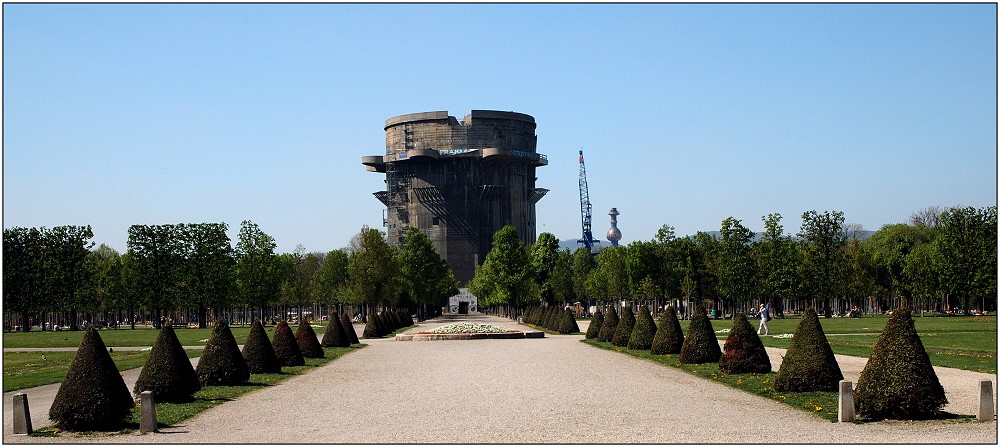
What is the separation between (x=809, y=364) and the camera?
2378 centimetres

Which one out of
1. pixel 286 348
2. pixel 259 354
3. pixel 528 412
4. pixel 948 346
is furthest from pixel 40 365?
pixel 948 346

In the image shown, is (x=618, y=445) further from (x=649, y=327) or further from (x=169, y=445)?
(x=649, y=327)

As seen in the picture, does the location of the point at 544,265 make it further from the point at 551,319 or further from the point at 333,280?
the point at 333,280

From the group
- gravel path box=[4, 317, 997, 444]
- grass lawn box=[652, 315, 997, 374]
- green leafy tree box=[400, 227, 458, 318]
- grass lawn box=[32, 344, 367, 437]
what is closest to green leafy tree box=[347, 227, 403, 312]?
green leafy tree box=[400, 227, 458, 318]

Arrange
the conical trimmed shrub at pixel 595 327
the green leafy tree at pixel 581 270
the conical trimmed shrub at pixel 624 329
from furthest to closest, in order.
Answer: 1. the green leafy tree at pixel 581 270
2. the conical trimmed shrub at pixel 595 327
3. the conical trimmed shrub at pixel 624 329

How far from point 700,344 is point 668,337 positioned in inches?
236

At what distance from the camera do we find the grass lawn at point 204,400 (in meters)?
20.0

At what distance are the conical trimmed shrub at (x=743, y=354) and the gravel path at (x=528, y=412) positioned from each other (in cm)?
132

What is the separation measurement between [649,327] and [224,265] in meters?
70.6

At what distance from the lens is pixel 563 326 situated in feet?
232

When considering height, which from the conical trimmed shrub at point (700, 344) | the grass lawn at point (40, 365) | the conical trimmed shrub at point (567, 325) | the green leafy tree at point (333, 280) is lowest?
the conical trimmed shrub at point (567, 325)

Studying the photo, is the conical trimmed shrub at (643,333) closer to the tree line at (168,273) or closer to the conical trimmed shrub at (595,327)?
the conical trimmed shrub at (595,327)

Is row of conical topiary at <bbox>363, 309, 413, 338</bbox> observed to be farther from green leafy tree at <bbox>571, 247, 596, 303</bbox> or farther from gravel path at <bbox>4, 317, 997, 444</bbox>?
green leafy tree at <bbox>571, 247, 596, 303</bbox>

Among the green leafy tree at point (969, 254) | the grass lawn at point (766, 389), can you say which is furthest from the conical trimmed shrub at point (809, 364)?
the green leafy tree at point (969, 254)
